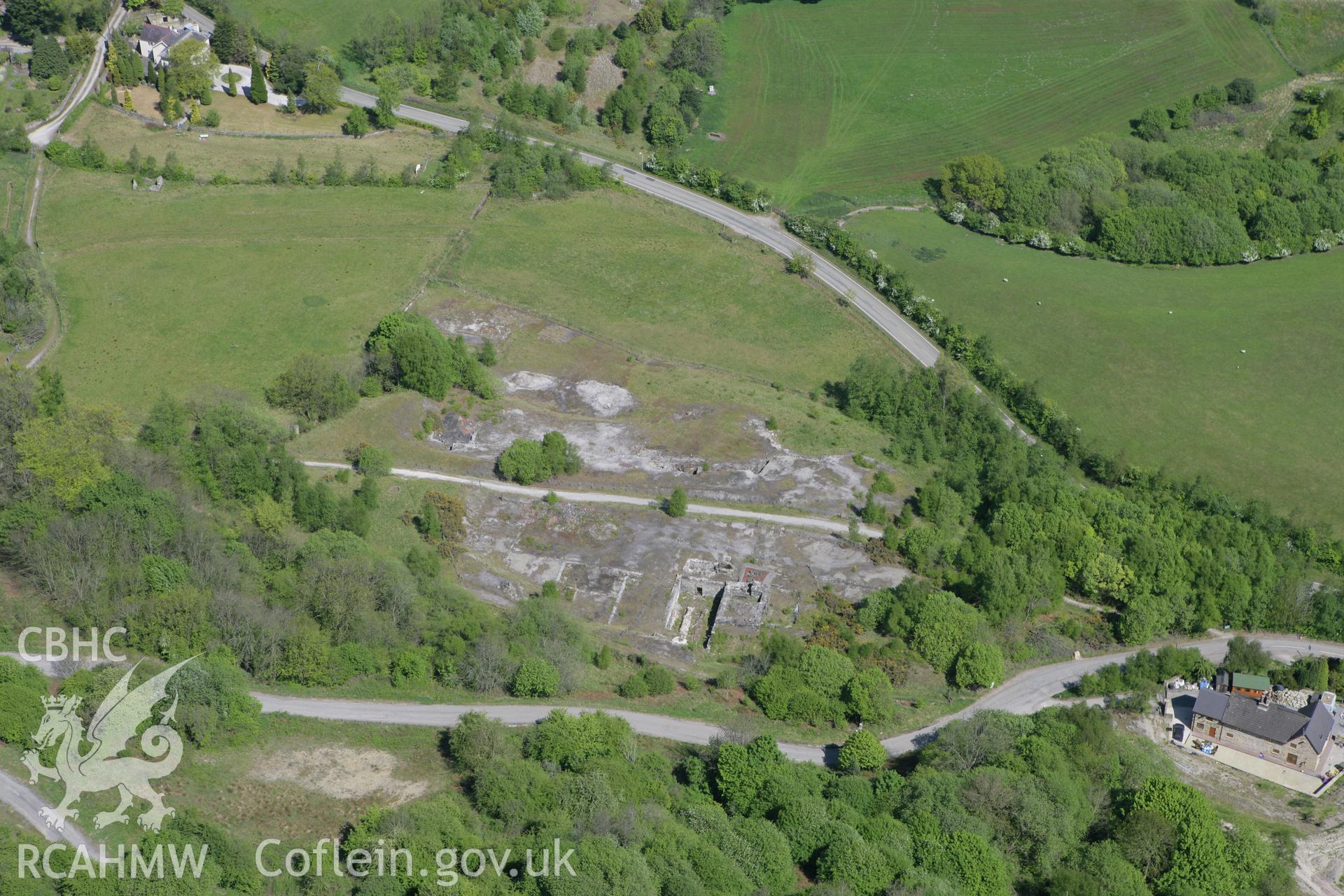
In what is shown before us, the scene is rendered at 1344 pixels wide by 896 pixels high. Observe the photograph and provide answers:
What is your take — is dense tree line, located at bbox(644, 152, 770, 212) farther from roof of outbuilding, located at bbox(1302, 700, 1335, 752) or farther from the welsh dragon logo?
the welsh dragon logo

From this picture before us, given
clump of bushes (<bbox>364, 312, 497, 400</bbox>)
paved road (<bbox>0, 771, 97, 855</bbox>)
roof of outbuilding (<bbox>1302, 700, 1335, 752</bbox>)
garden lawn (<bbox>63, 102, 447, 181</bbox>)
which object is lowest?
paved road (<bbox>0, 771, 97, 855</bbox>)

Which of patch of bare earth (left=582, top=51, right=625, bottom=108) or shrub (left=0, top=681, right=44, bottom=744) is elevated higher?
patch of bare earth (left=582, top=51, right=625, bottom=108)

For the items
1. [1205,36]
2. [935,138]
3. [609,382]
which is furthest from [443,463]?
[1205,36]

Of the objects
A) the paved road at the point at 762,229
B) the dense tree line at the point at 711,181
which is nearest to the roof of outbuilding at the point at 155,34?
the paved road at the point at 762,229

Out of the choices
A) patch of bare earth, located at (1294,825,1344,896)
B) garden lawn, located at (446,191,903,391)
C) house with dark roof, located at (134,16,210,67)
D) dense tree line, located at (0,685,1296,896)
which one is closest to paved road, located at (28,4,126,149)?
house with dark roof, located at (134,16,210,67)

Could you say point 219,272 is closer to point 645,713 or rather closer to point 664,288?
point 664,288

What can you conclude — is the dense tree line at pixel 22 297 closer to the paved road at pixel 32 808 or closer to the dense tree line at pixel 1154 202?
the paved road at pixel 32 808
